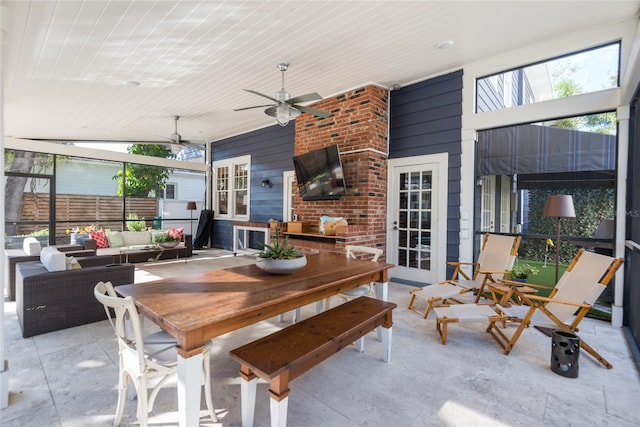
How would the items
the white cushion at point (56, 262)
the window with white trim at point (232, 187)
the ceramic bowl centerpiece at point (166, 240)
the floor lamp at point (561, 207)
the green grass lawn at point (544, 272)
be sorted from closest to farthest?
the white cushion at point (56, 262), the floor lamp at point (561, 207), the green grass lawn at point (544, 272), the ceramic bowl centerpiece at point (166, 240), the window with white trim at point (232, 187)

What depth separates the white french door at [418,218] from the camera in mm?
4688

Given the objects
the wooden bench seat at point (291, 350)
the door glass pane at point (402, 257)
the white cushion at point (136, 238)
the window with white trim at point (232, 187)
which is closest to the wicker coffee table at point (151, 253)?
the white cushion at point (136, 238)

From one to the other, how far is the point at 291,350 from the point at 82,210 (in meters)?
8.96

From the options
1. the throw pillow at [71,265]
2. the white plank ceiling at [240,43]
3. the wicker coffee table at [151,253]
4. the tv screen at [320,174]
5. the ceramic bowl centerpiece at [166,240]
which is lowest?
the wicker coffee table at [151,253]

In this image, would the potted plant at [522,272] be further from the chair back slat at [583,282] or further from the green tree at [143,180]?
the green tree at [143,180]

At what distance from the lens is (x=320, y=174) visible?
211 inches

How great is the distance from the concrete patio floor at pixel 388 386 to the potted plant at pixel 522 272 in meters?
1.50

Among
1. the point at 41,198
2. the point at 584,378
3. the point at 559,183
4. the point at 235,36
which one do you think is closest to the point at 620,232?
the point at 559,183

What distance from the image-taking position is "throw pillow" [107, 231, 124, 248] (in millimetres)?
6593

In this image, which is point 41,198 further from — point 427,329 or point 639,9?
point 639,9

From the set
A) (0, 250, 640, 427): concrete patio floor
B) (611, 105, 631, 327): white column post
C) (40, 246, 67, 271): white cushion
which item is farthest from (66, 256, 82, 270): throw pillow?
(611, 105, 631, 327): white column post

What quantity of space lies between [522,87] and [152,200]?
9710 mm

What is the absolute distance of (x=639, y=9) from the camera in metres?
3.07

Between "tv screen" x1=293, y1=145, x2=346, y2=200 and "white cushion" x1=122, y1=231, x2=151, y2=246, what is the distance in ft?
13.4
